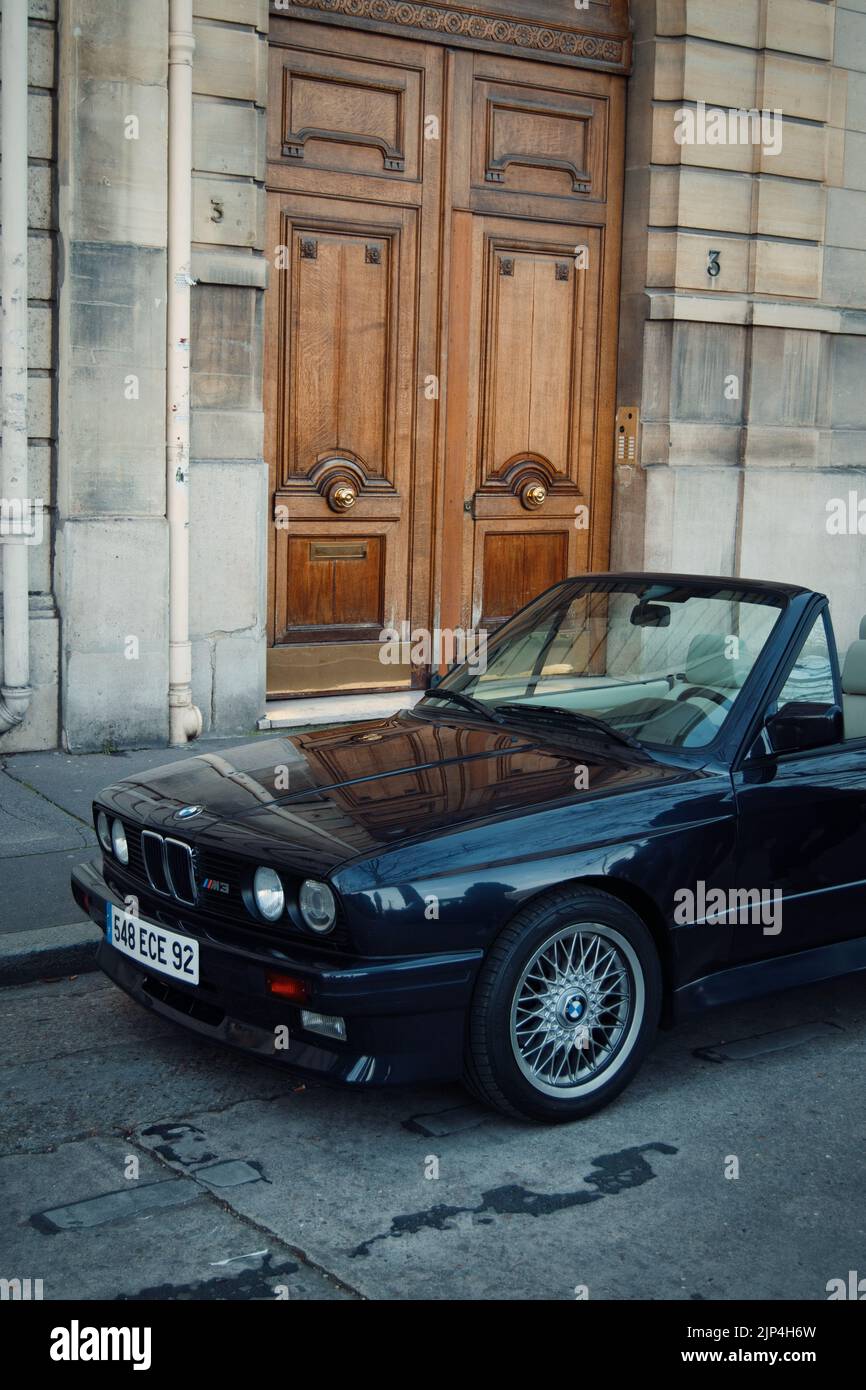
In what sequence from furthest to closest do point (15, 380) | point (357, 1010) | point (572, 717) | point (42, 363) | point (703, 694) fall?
point (42, 363) → point (15, 380) → point (572, 717) → point (703, 694) → point (357, 1010)

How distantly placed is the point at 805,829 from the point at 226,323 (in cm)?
537

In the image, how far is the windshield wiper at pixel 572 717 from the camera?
4.98 metres

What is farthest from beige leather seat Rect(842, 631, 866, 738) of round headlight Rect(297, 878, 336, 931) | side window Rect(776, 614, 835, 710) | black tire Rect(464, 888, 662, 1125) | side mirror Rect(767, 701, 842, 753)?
round headlight Rect(297, 878, 336, 931)

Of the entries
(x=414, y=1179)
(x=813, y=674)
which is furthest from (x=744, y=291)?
(x=414, y=1179)

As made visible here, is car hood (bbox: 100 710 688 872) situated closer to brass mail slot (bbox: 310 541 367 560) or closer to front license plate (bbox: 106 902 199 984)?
front license plate (bbox: 106 902 199 984)

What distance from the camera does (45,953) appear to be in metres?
5.71

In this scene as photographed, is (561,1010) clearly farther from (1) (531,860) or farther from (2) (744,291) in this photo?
Answer: (2) (744,291)

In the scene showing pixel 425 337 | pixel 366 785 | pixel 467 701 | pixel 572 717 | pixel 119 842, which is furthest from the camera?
pixel 425 337

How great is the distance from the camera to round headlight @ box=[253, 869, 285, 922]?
13.8 feet

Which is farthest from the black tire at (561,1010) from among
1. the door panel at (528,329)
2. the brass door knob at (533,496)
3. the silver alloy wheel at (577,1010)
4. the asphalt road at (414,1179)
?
the brass door knob at (533,496)

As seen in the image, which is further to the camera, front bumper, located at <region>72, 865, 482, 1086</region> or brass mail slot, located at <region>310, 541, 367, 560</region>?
brass mail slot, located at <region>310, 541, 367, 560</region>

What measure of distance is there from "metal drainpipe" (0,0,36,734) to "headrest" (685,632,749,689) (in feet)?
14.4

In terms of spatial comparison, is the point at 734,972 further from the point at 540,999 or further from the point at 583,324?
the point at 583,324

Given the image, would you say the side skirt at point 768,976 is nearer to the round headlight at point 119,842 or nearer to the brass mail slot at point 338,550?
the round headlight at point 119,842
